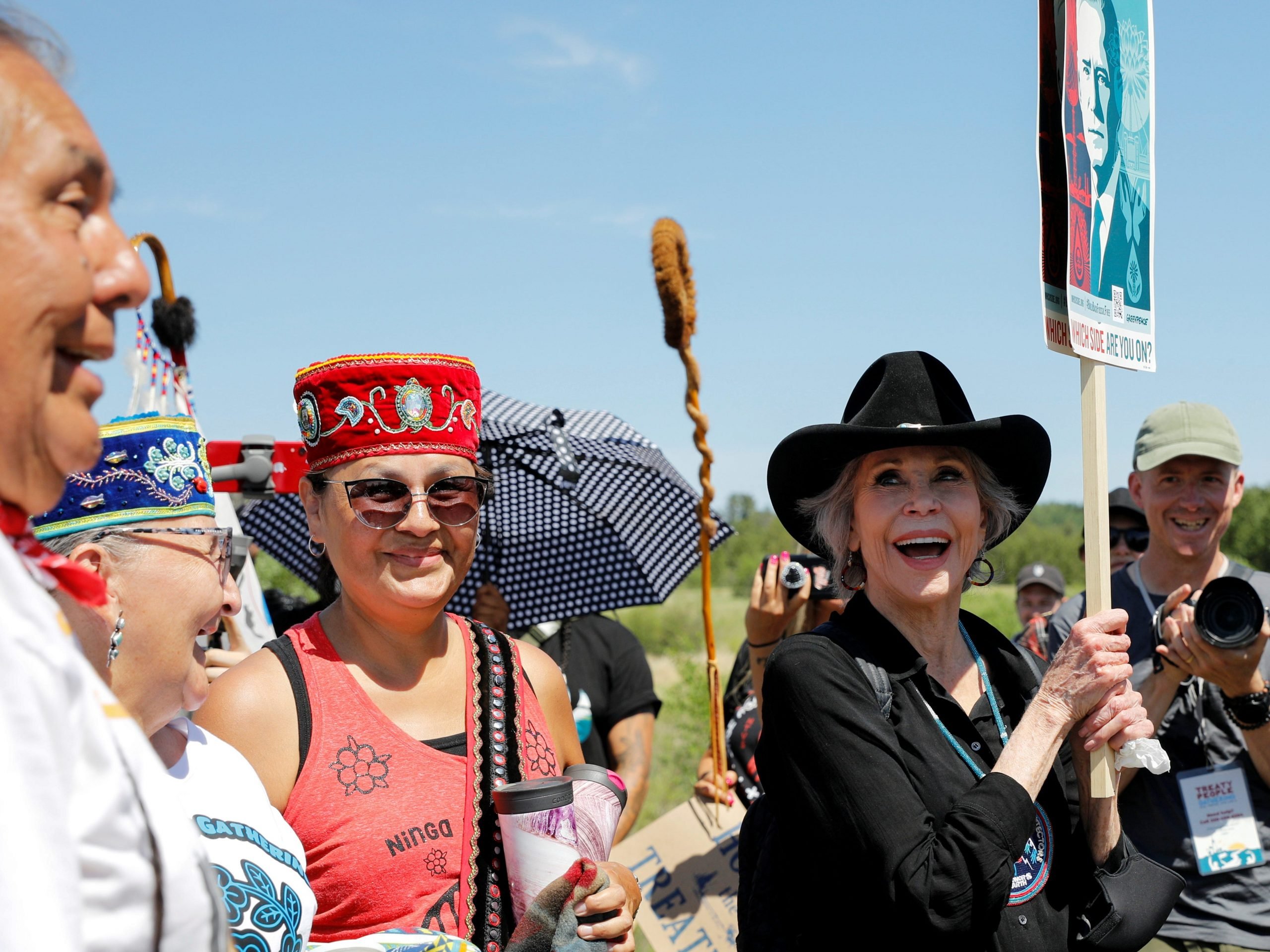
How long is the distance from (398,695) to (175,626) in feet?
2.25

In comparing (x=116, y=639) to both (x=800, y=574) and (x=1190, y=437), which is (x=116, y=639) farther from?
(x=1190, y=437)

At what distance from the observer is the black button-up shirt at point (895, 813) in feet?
6.57

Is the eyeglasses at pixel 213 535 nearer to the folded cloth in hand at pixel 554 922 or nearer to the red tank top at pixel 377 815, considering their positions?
the red tank top at pixel 377 815

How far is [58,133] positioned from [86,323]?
0.16 metres

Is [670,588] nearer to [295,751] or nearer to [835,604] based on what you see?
[835,604]

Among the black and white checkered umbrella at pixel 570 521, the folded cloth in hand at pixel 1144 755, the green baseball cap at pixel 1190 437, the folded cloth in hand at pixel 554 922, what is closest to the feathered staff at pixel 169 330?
the black and white checkered umbrella at pixel 570 521

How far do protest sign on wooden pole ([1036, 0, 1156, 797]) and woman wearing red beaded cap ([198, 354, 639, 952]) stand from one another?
1.22 meters

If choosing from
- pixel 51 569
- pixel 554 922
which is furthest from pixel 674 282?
pixel 51 569

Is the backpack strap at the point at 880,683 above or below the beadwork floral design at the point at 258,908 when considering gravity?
above

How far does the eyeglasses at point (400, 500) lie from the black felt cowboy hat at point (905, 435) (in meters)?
0.74

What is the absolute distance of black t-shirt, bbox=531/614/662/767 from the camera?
14.8 feet

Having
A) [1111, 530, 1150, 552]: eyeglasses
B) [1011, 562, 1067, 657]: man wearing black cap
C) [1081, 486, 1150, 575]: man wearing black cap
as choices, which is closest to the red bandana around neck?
[1081, 486, 1150, 575]: man wearing black cap

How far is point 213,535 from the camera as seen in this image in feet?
6.25

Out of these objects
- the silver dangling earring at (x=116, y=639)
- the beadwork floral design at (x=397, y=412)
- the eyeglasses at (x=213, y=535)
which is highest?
the beadwork floral design at (x=397, y=412)
